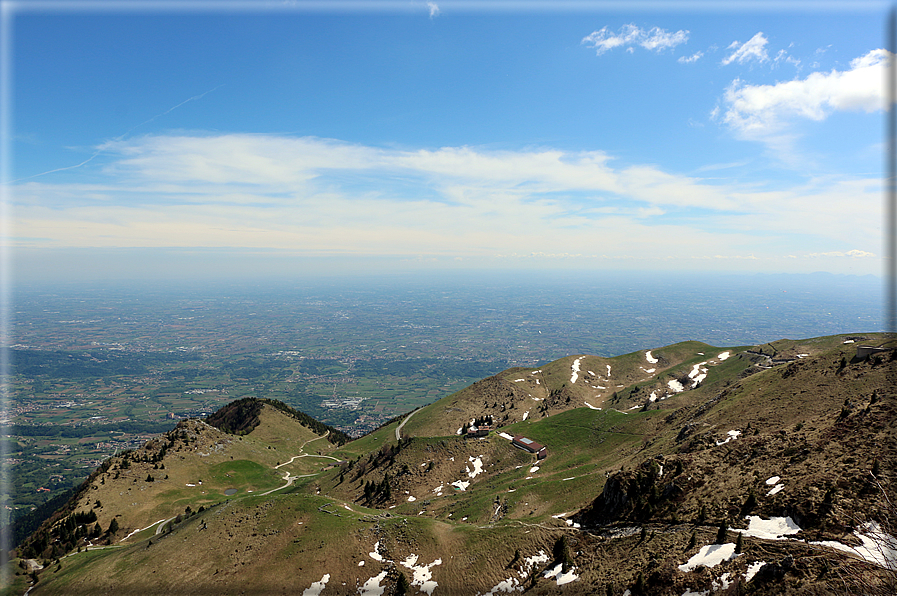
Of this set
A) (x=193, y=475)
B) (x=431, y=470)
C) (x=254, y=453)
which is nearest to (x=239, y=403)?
(x=254, y=453)

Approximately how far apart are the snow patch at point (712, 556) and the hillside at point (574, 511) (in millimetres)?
128

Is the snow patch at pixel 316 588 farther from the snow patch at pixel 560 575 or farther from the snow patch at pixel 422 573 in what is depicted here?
the snow patch at pixel 560 575

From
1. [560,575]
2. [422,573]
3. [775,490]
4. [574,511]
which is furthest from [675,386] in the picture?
[422,573]

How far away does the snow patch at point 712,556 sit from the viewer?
25.3 meters

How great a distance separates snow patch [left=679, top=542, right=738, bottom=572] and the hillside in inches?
5.0

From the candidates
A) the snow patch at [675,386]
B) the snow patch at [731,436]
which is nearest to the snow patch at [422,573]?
the snow patch at [731,436]

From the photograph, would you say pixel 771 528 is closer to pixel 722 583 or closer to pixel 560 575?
pixel 722 583

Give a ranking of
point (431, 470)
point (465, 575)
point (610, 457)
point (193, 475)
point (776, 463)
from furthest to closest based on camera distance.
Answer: point (193, 475) < point (431, 470) < point (610, 457) < point (465, 575) < point (776, 463)

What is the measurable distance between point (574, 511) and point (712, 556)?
2068cm

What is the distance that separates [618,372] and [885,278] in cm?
12487

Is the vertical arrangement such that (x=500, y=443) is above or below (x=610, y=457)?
below

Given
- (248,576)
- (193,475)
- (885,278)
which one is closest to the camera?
(885,278)

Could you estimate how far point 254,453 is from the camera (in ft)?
389

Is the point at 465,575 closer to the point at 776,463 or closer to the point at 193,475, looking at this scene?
the point at 776,463
